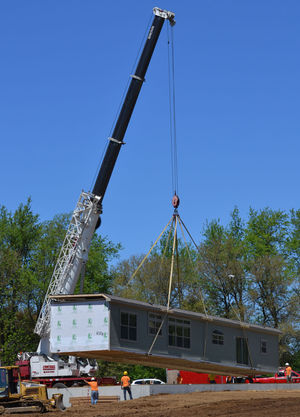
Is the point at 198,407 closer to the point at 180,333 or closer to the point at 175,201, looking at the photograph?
the point at 180,333

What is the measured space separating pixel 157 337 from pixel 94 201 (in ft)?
25.8

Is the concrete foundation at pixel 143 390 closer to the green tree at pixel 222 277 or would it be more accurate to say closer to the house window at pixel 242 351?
the house window at pixel 242 351

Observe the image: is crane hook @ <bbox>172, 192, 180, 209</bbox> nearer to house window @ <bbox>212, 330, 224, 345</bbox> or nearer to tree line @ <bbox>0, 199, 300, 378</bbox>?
house window @ <bbox>212, 330, 224, 345</bbox>

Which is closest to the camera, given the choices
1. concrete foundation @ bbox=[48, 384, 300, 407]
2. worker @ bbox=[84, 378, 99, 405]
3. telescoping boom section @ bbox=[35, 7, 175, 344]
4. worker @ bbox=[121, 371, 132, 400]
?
worker @ bbox=[84, 378, 99, 405]

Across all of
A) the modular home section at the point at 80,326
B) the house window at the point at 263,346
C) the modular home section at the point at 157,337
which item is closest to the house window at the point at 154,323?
the modular home section at the point at 157,337

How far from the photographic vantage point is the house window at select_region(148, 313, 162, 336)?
1063 inches

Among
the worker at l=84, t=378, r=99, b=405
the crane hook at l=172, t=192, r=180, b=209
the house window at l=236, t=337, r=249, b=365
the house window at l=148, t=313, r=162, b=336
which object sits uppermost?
the crane hook at l=172, t=192, r=180, b=209

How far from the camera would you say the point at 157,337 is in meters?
27.1

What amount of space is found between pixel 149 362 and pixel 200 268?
24590mm

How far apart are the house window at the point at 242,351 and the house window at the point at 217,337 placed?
3.75 feet

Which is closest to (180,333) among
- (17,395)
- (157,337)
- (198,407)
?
(157,337)

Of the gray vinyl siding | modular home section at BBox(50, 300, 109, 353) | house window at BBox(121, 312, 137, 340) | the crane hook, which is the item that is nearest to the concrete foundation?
the gray vinyl siding

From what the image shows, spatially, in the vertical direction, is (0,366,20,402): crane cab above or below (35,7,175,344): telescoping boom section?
below

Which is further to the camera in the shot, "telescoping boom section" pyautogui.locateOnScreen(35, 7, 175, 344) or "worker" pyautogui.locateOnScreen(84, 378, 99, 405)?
"telescoping boom section" pyautogui.locateOnScreen(35, 7, 175, 344)
